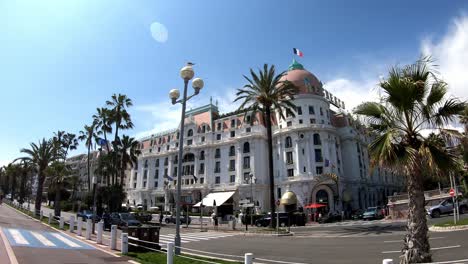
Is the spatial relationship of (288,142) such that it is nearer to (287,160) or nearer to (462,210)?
(287,160)

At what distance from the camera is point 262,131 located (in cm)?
5875

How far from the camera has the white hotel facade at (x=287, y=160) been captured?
51.2 meters

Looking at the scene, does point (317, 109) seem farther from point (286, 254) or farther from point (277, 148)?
point (286, 254)

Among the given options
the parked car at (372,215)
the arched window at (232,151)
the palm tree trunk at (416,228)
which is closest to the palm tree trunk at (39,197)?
the arched window at (232,151)

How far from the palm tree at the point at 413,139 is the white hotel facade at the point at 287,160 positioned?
3479cm

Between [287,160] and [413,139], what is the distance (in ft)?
153

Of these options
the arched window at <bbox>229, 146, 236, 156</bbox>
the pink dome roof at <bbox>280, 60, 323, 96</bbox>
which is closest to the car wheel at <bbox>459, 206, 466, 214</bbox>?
the pink dome roof at <bbox>280, 60, 323, 96</bbox>

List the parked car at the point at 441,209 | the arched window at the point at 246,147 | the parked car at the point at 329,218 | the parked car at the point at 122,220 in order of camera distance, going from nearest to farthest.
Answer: the parked car at the point at 122,220, the parked car at the point at 441,209, the parked car at the point at 329,218, the arched window at the point at 246,147

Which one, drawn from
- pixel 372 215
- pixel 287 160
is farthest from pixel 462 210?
pixel 287 160

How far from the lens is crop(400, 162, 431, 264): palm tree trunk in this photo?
723cm

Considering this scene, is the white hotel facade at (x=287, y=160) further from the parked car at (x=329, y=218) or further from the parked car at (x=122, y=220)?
the parked car at (x=122, y=220)

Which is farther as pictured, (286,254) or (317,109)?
(317,109)

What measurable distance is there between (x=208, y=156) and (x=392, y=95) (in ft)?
190

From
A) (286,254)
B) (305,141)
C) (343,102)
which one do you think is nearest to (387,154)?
(286,254)
